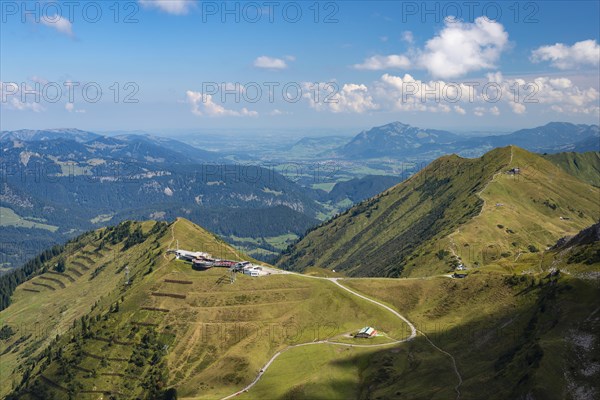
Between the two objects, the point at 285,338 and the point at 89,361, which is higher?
the point at 285,338

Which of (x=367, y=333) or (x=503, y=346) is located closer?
(x=503, y=346)

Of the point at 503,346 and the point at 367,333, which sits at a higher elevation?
the point at 503,346

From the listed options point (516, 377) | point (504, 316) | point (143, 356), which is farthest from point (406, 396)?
point (143, 356)

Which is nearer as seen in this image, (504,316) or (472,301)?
(504,316)

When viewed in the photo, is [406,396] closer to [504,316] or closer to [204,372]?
[504,316]

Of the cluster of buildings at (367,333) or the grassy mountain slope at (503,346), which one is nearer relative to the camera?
the grassy mountain slope at (503,346)

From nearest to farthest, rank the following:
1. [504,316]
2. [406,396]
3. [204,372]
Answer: [406,396] → [504,316] → [204,372]

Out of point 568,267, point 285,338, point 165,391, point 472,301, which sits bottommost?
point 165,391

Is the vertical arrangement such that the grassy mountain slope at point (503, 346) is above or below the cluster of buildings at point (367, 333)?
above

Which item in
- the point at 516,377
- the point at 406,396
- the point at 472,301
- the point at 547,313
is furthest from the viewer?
the point at 472,301

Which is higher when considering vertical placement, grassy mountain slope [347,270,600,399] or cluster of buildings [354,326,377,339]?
grassy mountain slope [347,270,600,399]

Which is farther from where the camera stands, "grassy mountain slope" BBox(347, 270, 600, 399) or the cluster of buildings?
the cluster of buildings
